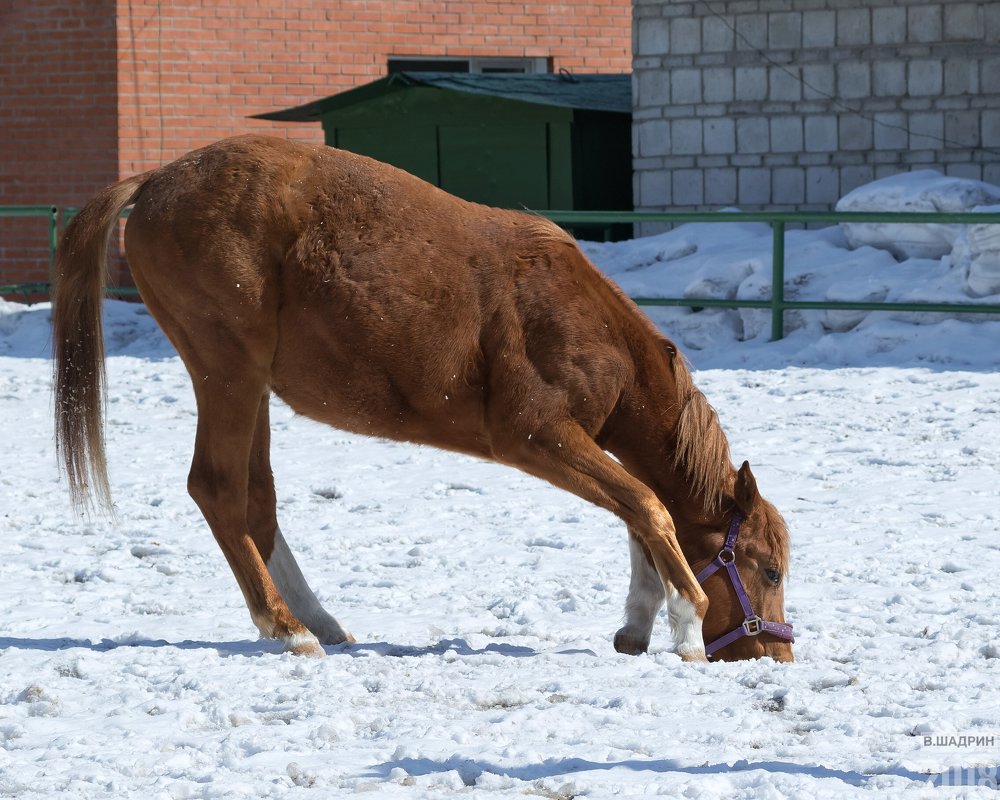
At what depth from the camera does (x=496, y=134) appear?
15773mm

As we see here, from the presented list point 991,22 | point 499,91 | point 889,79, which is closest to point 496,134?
point 499,91

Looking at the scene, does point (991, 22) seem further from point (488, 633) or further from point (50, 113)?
point (488, 633)

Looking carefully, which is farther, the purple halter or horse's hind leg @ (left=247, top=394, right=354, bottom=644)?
horse's hind leg @ (left=247, top=394, right=354, bottom=644)

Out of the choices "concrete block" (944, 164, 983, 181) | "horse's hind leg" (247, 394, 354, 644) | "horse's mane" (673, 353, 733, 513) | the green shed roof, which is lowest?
"horse's hind leg" (247, 394, 354, 644)

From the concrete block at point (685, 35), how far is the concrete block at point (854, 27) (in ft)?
4.55

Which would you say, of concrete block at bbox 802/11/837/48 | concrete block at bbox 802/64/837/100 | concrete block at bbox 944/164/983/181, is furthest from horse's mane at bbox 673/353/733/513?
concrete block at bbox 802/11/837/48

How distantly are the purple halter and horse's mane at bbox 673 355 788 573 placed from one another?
9cm

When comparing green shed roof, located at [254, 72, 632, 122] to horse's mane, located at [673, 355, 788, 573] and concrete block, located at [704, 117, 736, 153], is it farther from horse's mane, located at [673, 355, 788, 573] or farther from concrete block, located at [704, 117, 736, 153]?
horse's mane, located at [673, 355, 788, 573]

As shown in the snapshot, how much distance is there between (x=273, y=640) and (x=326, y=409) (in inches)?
29.9

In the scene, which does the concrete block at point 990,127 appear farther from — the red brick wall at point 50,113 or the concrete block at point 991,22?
the red brick wall at point 50,113

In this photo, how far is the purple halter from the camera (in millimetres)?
4656

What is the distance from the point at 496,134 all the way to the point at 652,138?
5.89 feet

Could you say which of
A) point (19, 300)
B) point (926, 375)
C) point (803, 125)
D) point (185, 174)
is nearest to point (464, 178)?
point (803, 125)

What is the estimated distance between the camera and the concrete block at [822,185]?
46.6 feet
